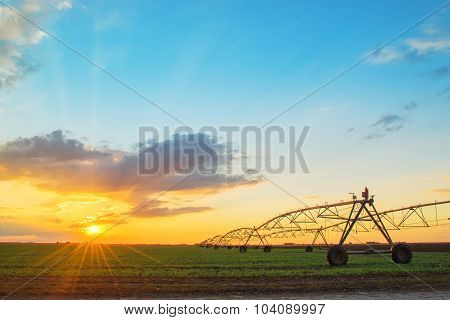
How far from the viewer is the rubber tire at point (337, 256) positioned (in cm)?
2889

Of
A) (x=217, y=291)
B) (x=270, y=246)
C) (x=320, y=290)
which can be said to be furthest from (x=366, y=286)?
(x=270, y=246)

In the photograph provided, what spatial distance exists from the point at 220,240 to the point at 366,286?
109 metres

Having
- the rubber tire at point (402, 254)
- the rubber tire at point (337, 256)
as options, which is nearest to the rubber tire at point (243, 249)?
the rubber tire at point (402, 254)

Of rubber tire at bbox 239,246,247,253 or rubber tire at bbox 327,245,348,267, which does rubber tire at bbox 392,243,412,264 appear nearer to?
rubber tire at bbox 327,245,348,267

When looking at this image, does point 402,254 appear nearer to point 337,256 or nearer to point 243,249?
point 337,256

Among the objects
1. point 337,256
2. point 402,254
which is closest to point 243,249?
point 402,254

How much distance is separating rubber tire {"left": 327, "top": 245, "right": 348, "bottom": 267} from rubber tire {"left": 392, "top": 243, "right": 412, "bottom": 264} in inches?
160

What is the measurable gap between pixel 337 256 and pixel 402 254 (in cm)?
487

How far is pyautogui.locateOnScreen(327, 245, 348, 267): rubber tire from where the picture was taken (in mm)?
28891

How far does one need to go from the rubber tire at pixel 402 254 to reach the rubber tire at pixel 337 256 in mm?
4072

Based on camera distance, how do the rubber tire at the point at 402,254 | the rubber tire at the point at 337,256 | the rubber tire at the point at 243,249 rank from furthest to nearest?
1. the rubber tire at the point at 243,249
2. the rubber tire at the point at 402,254
3. the rubber tire at the point at 337,256

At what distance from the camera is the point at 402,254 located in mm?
31078

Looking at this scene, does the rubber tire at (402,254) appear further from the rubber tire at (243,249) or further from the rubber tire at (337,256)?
the rubber tire at (243,249)

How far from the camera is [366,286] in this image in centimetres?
1850
